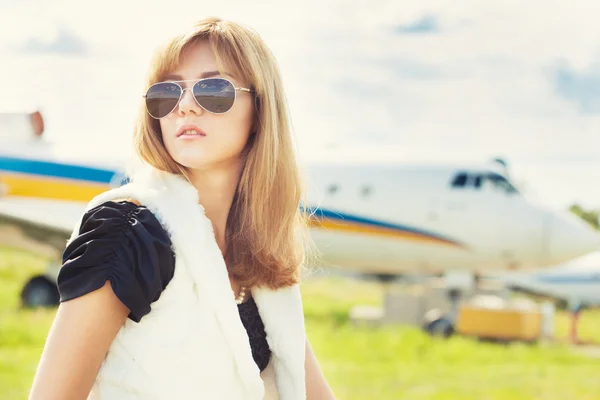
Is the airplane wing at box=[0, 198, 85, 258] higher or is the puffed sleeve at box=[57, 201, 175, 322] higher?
the puffed sleeve at box=[57, 201, 175, 322]

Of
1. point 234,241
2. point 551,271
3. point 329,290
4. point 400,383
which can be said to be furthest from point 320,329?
point 329,290

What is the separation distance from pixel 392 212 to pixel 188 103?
453 inches

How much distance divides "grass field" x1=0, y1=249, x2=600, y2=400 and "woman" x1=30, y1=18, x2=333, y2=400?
4.20 m

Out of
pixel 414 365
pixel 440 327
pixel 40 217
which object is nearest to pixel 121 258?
pixel 414 365

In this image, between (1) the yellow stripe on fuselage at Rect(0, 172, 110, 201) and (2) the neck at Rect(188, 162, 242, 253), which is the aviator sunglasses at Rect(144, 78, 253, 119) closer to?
(2) the neck at Rect(188, 162, 242, 253)

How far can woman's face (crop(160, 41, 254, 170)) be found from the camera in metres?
1.63

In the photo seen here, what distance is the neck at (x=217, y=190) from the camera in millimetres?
1713

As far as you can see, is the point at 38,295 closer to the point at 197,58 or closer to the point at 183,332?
the point at 197,58

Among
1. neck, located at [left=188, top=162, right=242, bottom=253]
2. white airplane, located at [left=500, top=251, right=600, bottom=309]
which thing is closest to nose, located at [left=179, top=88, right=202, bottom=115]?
neck, located at [left=188, top=162, right=242, bottom=253]

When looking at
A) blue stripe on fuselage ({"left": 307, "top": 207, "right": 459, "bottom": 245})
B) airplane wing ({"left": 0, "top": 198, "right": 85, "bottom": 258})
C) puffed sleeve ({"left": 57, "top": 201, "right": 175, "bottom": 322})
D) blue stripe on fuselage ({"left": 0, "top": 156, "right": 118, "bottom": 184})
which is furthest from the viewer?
blue stripe on fuselage ({"left": 0, "top": 156, "right": 118, "bottom": 184})

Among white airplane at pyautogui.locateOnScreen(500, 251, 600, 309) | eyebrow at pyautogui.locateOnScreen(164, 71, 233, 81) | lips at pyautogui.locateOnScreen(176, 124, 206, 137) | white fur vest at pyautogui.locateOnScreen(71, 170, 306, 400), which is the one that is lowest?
white airplane at pyautogui.locateOnScreen(500, 251, 600, 309)

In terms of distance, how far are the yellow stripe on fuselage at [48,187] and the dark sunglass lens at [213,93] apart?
1218 cm

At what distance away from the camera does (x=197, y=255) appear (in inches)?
58.7

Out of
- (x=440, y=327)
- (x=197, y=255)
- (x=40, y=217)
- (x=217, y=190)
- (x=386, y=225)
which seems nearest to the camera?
(x=197, y=255)
